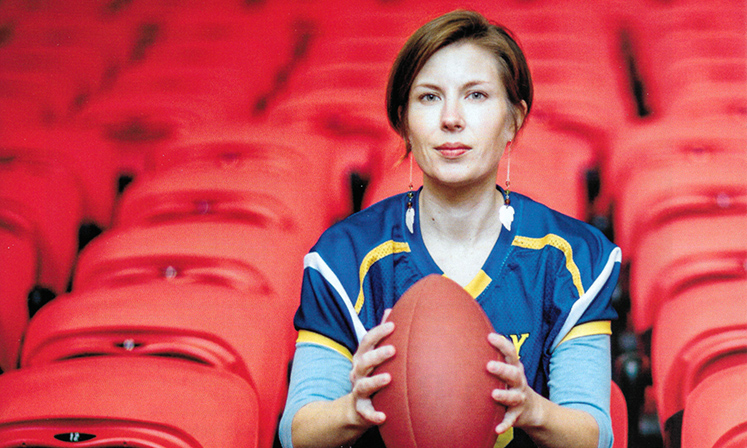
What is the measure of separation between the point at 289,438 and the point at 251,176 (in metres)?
0.53

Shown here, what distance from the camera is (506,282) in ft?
2.23

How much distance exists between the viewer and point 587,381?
0.62m

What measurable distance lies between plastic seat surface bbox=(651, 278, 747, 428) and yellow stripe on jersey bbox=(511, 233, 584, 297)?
23cm

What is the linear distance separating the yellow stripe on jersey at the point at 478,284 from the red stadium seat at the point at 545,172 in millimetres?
241

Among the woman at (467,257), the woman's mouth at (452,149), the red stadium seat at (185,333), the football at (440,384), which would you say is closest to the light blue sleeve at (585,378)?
the woman at (467,257)

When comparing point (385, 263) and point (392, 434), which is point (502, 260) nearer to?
point (385, 263)

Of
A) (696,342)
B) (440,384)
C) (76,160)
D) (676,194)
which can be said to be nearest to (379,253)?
(440,384)

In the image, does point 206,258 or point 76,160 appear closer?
point 206,258

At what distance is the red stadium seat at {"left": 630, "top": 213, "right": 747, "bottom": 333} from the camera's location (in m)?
0.87

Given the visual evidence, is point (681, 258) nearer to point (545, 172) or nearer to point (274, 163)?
point (545, 172)

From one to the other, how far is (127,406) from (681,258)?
0.72 metres

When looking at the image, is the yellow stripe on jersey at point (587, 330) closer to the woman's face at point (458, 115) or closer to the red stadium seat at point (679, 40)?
the woman's face at point (458, 115)

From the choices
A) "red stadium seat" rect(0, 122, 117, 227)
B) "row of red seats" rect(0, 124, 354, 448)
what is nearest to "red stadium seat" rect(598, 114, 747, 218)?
"row of red seats" rect(0, 124, 354, 448)

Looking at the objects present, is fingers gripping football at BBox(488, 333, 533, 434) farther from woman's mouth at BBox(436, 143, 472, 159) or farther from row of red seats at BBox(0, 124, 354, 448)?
row of red seats at BBox(0, 124, 354, 448)
